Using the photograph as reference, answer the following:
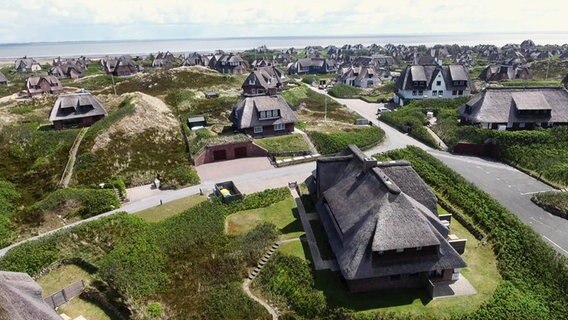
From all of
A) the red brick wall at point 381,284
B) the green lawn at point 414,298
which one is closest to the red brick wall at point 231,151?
the green lawn at point 414,298

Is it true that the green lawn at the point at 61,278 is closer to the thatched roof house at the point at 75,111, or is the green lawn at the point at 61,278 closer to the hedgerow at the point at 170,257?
the hedgerow at the point at 170,257

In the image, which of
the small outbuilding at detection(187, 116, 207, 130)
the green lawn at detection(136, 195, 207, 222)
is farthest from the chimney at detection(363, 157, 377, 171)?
the small outbuilding at detection(187, 116, 207, 130)

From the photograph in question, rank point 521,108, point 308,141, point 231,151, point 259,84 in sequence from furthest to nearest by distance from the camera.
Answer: point 259,84
point 308,141
point 231,151
point 521,108

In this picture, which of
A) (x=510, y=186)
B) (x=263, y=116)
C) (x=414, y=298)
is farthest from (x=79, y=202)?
(x=510, y=186)

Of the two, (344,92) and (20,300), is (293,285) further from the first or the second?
(344,92)

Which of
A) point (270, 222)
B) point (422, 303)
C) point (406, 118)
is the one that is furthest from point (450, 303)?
point (406, 118)
